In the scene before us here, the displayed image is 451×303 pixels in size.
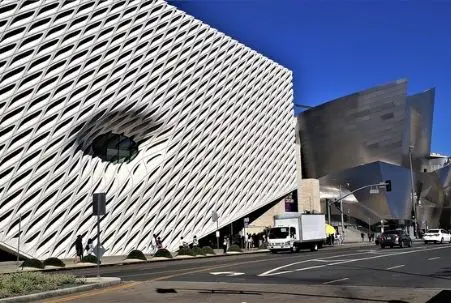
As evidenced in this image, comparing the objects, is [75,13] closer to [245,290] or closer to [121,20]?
[121,20]

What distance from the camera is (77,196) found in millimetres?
41062

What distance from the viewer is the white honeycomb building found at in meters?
37.4

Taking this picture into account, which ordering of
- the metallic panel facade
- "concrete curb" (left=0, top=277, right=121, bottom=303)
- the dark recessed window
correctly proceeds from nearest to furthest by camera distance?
"concrete curb" (left=0, top=277, right=121, bottom=303), the dark recessed window, the metallic panel facade

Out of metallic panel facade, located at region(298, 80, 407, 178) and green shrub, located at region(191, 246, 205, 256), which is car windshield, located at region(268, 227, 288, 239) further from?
metallic panel facade, located at region(298, 80, 407, 178)

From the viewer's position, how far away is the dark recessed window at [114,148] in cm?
4778

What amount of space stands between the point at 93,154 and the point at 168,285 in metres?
31.9

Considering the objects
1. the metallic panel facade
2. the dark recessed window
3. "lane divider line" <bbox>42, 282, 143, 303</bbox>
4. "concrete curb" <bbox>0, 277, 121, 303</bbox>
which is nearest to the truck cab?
the dark recessed window

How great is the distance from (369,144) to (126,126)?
52080mm

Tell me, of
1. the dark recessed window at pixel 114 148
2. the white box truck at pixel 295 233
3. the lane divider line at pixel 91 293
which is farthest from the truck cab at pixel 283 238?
the lane divider line at pixel 91 293

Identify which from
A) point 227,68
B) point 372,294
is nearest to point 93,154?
point 227,68

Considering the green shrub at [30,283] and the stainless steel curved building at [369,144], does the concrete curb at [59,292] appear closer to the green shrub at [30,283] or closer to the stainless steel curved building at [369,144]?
the green shrub at [30,283]

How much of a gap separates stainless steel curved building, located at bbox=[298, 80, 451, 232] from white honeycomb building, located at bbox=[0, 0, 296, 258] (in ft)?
90.6

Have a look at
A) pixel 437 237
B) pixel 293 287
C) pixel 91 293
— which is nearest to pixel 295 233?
pixel 437 237

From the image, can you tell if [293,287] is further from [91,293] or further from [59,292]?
[59,292]
